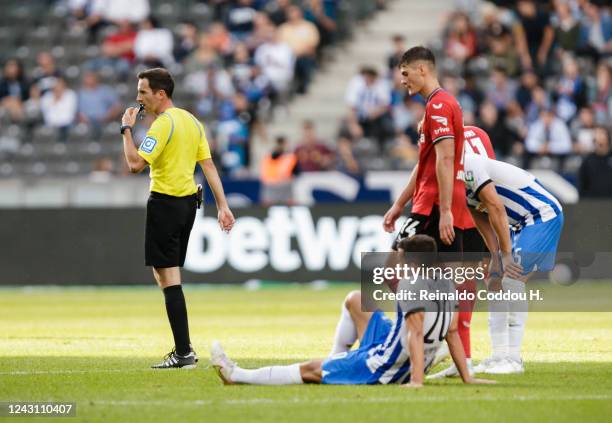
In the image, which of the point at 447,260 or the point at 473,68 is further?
the point at 473,68

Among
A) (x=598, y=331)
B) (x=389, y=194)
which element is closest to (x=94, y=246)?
(x=389, y=194)

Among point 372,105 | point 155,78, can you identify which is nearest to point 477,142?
point 155,78

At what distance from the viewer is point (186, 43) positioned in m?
28.5

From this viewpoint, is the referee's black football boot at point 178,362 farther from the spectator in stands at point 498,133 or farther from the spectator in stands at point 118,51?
the spectator in stands at point 118,51

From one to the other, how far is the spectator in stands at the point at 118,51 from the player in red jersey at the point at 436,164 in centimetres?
1880

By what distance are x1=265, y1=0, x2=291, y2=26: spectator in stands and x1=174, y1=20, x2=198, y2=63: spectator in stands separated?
1623 millimetres

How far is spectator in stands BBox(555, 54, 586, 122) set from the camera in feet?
79.8

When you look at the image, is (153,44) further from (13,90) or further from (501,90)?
(501,90)

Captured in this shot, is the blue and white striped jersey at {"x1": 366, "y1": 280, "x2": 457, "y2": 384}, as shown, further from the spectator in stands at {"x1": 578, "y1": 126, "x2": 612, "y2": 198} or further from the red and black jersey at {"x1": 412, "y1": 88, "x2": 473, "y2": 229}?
the spectator in stands at {"x1": 578, "y1": 126, "x2": 612, "y2": 198}

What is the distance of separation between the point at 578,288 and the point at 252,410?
13.5m

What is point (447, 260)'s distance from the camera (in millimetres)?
10016

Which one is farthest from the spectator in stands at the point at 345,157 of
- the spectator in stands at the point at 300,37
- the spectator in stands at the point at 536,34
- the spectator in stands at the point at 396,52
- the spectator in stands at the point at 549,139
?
the spectator in stands at the point at 536,34

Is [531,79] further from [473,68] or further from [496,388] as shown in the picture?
[496,388]

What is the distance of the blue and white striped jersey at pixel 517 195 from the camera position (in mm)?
10703
